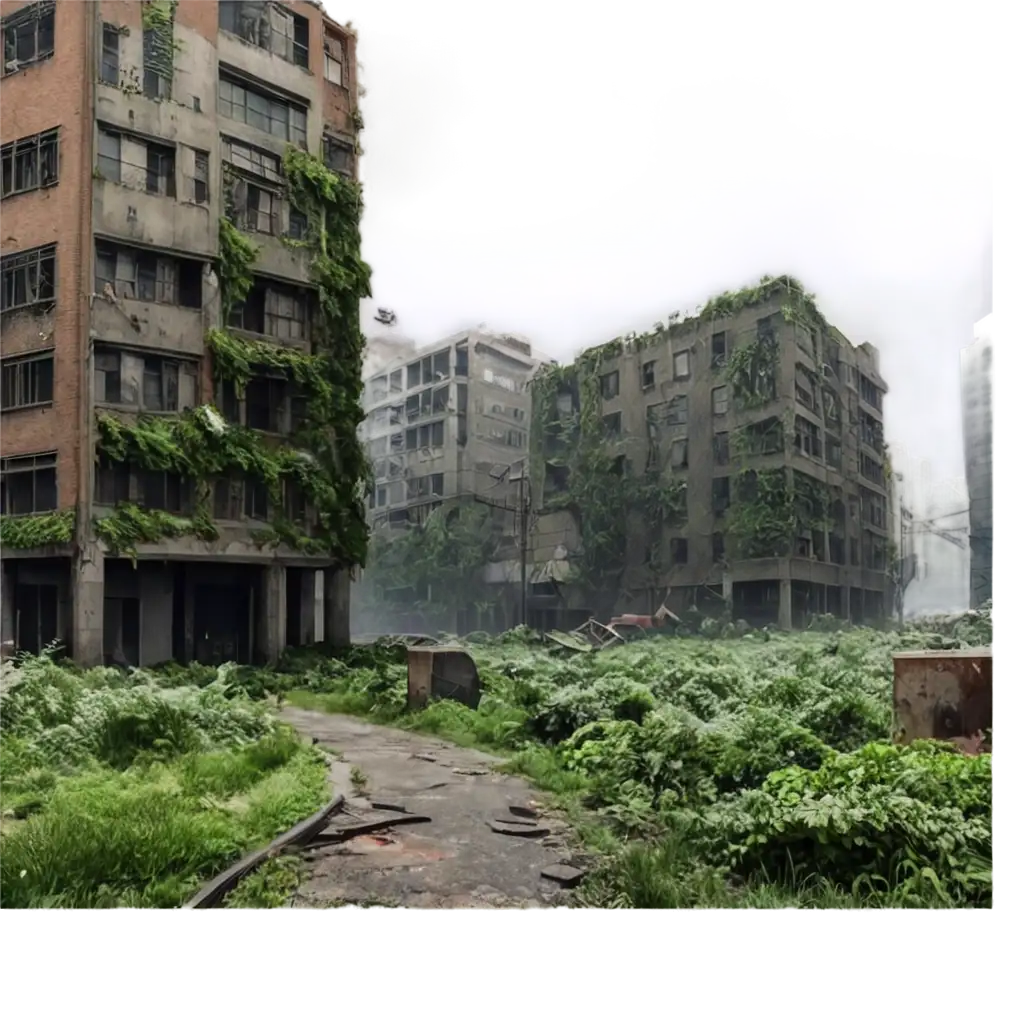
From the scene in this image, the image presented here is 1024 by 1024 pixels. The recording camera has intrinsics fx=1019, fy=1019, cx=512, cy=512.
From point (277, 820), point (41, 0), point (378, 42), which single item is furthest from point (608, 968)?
point (41, 0)

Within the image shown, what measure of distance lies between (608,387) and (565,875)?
6.59ft

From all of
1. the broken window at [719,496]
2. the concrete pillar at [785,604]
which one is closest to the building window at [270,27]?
the broken window at [719,496]

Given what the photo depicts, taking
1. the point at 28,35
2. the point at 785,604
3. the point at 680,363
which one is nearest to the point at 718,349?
the point at 680,363

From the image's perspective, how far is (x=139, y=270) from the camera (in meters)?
4.18

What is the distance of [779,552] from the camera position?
14.3 ft

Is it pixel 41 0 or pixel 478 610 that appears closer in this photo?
pixel 41 0

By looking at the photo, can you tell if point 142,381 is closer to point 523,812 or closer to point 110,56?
point 110,56

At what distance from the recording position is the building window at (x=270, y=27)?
13.9 feet

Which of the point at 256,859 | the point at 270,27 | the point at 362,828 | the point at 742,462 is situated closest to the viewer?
the point at 256,859

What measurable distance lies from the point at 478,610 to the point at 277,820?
1185mm

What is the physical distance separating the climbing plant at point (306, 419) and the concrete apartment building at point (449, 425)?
4.2 inches

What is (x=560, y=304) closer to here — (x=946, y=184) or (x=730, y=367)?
(x=730, y=367)

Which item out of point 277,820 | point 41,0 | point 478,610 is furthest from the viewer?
point 478,610

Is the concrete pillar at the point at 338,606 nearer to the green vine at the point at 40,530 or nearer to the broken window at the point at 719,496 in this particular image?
the green vine at the point at 40,530
